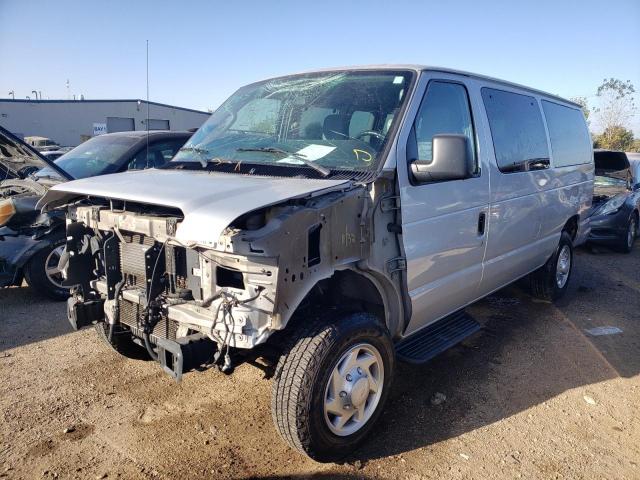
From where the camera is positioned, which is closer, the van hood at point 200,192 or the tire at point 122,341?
the van hood at point 200,192

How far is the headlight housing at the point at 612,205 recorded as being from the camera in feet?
29.5

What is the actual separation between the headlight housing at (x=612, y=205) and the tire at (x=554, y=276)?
3.58 meters

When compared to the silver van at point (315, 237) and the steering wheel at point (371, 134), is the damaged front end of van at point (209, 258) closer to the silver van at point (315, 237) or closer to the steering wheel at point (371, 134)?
the silver van at point (315, 237)

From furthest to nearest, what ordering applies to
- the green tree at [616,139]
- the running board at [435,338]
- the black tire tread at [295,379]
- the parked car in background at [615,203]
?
the green tree at [616,139]
the parked car in background at [615,203]
the running board at [435,338]
the black tire tread at [295,379]

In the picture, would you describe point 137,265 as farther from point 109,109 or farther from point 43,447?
point 109,109

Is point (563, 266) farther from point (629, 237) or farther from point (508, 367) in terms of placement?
point (629, 237)

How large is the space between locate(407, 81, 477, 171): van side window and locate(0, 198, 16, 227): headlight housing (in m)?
4.34

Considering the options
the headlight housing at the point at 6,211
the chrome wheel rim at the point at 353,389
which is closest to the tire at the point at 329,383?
the chrome wheel rim at the point at 353,389

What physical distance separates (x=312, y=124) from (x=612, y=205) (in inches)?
301

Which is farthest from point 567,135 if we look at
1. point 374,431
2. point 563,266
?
point 374,431

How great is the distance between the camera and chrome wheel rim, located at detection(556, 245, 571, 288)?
231 inches

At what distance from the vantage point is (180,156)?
3867 millimetres

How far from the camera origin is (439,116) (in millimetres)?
3543

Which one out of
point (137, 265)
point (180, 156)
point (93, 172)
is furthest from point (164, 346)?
point (93, 172)
